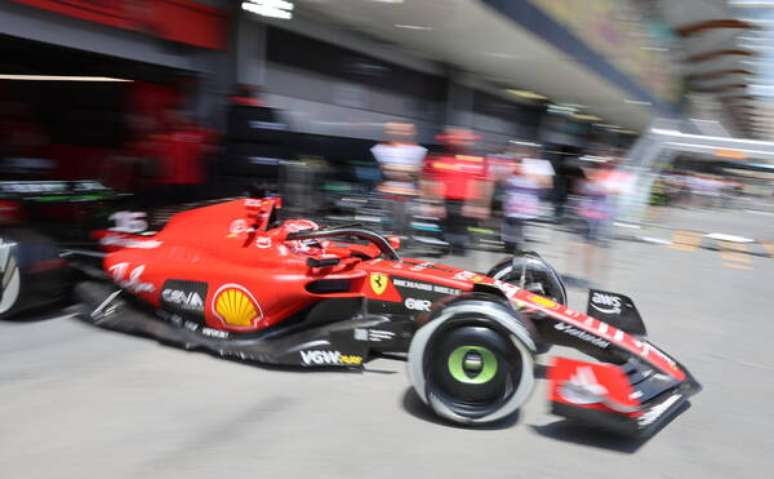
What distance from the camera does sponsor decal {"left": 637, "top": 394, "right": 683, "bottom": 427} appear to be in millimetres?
2982

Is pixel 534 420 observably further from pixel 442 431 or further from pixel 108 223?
pixel 108 223

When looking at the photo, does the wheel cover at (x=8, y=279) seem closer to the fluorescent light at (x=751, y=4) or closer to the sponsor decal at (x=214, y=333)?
the sponsor decal at (x=214, y=333)

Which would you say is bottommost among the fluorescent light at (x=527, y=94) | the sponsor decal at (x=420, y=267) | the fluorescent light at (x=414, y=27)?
the sponsor decal at (x=420, y=267)

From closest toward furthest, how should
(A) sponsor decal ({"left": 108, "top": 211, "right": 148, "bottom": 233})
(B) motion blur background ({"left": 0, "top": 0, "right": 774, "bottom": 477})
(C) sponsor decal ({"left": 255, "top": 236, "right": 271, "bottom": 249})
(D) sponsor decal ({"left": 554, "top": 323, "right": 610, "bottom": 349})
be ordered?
(D) sponsor decal ({"left": 554, "top": 323, "right": 610, "bottom": 349}) → (C) sponsor decal ({"left": 255, "top": 236, "right": 271, "bottom": 249}) → (A) sponsor decal ({"left": 108, "top": 211, "right": 148, "bottom": 233}) → (B) motion blur background ({"left": 0, "top": 0, "right": 774, "bottom": 477})

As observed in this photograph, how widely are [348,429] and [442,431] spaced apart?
19.3 inches

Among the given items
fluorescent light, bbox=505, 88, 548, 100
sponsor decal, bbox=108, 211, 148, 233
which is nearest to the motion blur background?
sponsor decal, bbox=108, 211, 148, 233

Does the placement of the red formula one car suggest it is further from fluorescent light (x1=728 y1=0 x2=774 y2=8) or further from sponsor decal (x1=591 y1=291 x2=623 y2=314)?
fluorescent light (x1=728 y1=0 x2=774 y2=8)

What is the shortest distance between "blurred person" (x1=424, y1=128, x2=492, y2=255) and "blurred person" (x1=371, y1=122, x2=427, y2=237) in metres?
0.29

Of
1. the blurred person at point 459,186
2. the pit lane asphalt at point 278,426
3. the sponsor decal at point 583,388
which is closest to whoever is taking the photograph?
the pit lane asphalt at point 278,426

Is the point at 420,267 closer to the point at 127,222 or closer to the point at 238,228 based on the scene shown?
the point at 238,228

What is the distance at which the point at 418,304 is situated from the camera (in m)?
3.95

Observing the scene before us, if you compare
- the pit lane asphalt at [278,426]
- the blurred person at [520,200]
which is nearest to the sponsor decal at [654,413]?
the pit lane asphalt at [278,426]

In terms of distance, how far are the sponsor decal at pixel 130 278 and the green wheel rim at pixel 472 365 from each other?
2283 mm

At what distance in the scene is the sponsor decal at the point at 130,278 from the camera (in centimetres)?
434
